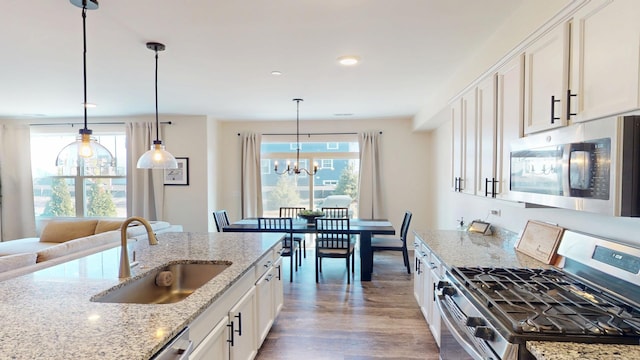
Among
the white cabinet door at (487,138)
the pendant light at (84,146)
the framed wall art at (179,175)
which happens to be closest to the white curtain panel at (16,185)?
the framed wall art at (179,175)

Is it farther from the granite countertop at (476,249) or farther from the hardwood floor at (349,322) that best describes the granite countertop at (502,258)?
the hardwood floor at (349,322)

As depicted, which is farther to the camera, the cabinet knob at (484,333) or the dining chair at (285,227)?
the dining chair at (285,227)

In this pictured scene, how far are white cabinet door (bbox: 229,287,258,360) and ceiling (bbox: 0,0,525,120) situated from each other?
6.09 ft

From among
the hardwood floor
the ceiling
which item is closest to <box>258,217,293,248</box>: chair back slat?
the hardwood floor

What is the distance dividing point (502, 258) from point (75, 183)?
23.3 ft

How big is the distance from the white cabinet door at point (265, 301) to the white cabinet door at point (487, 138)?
1.80 metres

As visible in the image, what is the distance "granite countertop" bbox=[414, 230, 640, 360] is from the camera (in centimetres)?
107

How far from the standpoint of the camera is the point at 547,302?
1430 millimetres

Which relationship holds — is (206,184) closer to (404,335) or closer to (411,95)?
(411,95)

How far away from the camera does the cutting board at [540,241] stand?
2020mm

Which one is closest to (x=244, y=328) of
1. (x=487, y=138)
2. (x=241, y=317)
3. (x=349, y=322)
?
(x=241, y=317)

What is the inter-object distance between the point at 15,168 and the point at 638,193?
27.7 feet

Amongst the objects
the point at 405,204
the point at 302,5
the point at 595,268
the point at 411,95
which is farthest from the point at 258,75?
the point at 405,204

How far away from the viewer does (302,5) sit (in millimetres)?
2021
